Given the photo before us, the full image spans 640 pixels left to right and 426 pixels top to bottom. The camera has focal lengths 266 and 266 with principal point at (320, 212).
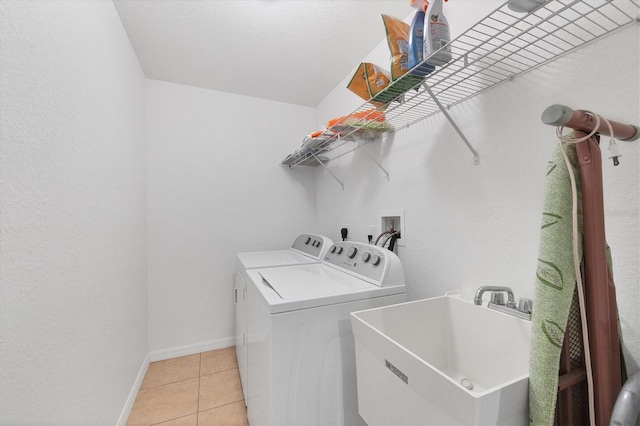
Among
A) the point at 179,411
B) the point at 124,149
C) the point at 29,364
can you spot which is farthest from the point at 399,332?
the point at 124,149

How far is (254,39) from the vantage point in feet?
5.94

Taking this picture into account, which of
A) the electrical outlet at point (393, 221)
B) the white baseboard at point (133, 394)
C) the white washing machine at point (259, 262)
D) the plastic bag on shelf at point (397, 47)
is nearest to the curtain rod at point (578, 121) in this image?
the plastic bag on shelf at point (397, 47)

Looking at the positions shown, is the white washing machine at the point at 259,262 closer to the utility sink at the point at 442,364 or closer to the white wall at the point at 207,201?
the white wall at the point at 207,201

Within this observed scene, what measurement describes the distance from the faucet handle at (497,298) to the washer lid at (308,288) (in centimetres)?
38

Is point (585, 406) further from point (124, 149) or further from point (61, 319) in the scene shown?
point (124, 149)

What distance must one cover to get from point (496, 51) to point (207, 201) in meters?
2.33

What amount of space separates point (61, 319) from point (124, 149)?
1161 millimetres

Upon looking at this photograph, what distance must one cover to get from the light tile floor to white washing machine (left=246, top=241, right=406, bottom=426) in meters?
0.46

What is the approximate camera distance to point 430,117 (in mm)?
1405

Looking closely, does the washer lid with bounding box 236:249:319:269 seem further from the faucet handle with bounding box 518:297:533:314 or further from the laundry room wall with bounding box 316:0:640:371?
the faucet handle with bounding box 518:297:533:314

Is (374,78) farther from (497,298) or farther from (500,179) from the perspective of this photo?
(497,298)

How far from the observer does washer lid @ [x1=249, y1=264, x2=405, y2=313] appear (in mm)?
1076

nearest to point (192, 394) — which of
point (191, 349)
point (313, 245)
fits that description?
point (191, 349)

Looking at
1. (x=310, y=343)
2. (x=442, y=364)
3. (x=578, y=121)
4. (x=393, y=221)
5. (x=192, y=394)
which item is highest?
(x=578, y=121)
